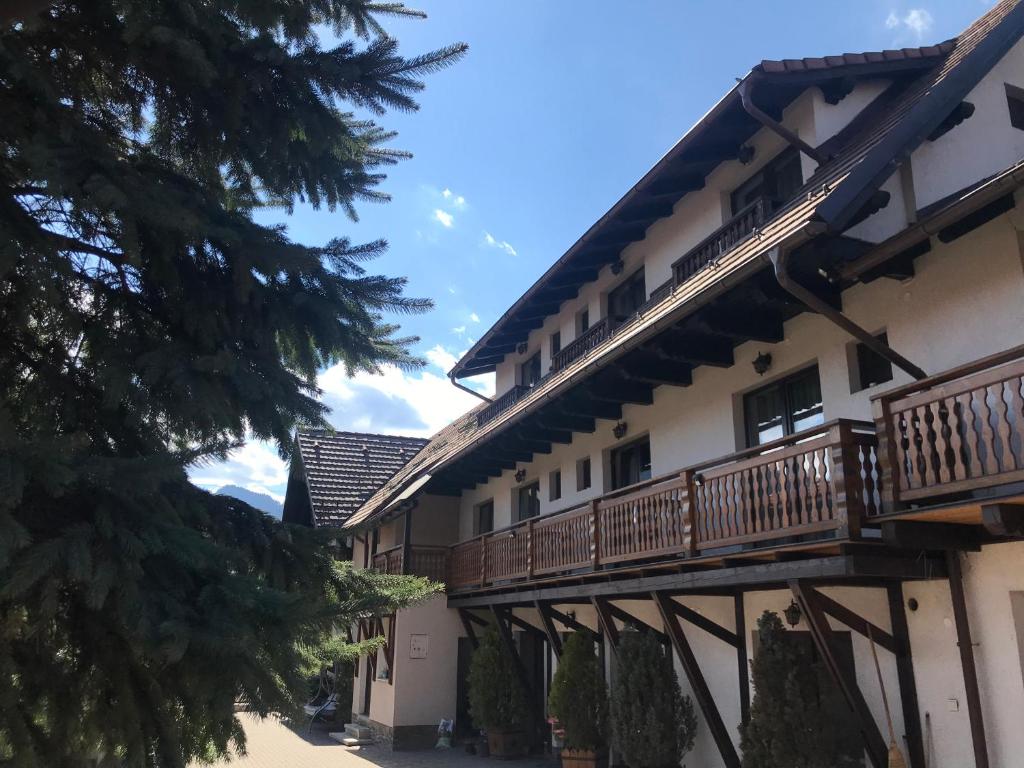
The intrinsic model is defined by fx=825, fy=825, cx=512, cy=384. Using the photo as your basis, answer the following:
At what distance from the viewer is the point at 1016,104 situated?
9859 millimetres

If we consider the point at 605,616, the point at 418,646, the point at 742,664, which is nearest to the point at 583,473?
the point at 605,616

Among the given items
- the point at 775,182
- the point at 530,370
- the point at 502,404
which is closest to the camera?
the point at 775,182

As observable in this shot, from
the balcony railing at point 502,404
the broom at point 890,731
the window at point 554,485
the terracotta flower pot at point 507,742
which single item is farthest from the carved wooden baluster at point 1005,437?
the balcony railing at point 502,404

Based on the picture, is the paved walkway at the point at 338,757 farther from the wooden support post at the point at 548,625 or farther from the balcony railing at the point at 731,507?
the balcony railing at the point at 731,507

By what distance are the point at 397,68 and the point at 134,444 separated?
2.61 m

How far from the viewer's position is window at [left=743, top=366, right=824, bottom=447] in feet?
31.6

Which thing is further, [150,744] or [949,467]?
[949,467]

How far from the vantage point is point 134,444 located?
441cm

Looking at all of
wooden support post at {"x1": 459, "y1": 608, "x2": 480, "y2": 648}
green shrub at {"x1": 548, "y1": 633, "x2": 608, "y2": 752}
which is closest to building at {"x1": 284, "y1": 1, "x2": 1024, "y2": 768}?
green shrub at {"x1": 548, "y1": 633, "x2": 608, "y2": 752}

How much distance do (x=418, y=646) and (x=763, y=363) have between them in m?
11.7

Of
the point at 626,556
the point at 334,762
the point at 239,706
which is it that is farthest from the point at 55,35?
the point at 334,762

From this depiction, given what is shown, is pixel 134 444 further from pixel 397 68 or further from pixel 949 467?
pixel 949 467

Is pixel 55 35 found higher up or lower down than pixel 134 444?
higher up

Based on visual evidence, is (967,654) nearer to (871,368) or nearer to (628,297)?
(871,368)
